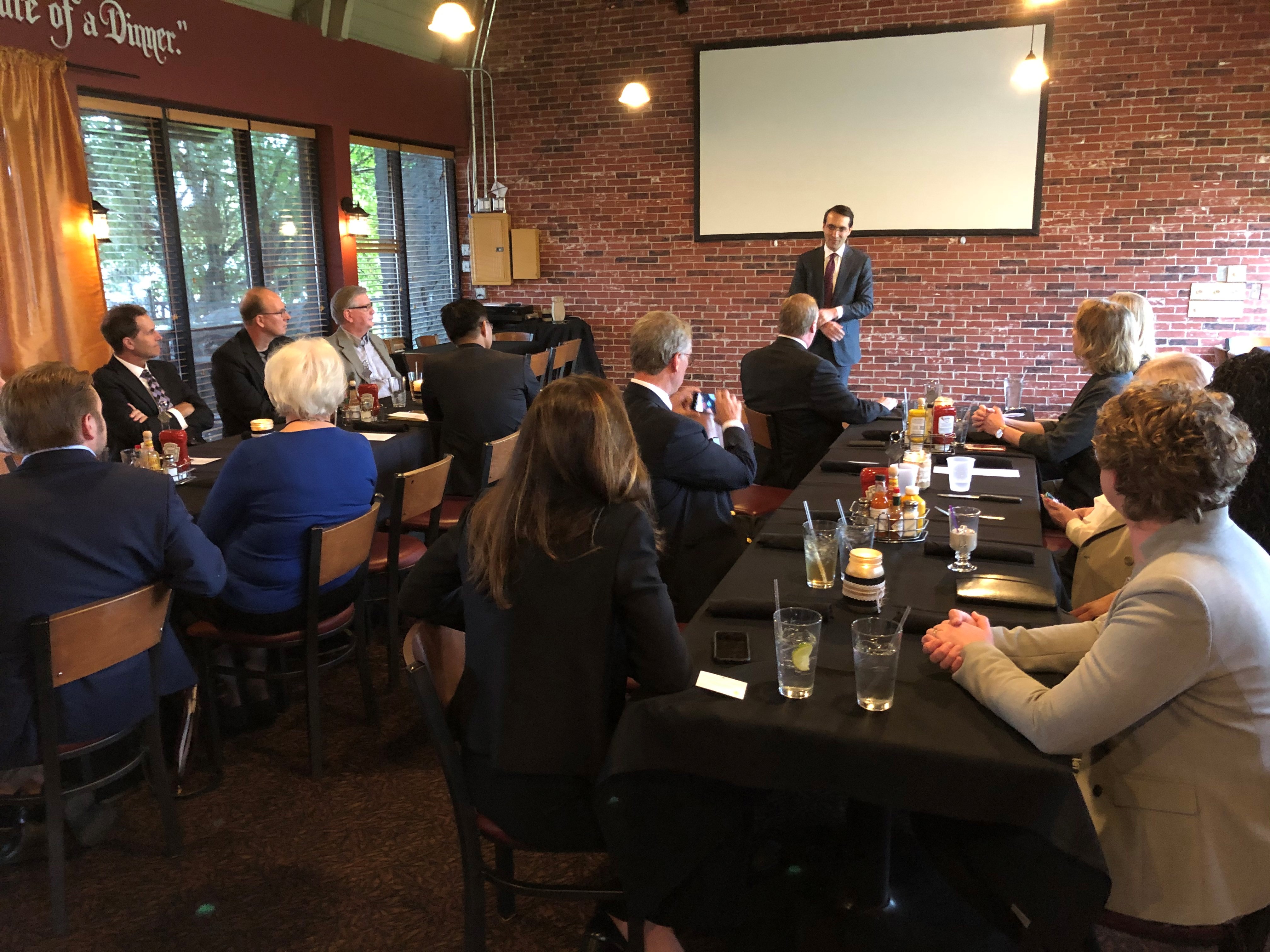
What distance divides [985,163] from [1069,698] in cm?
666

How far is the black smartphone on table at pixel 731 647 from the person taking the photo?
5.86ft

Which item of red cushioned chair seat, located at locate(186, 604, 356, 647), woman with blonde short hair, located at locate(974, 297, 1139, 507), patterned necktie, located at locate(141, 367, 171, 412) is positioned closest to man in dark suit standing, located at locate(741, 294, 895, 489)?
woman with blonde short hair, located at locate(974, 297, 1139, 507)

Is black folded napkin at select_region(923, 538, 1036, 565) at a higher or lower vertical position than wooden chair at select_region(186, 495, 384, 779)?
higher

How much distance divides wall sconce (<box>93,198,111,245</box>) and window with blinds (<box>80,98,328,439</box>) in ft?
0.69

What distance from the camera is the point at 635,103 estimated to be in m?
7.17

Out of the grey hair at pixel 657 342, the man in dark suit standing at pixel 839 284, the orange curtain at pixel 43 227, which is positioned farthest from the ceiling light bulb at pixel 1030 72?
the orange curtain at pixel 43 227

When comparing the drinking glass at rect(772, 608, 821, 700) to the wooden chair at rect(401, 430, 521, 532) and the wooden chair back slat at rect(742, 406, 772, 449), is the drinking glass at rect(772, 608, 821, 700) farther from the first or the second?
the wooden chair back slat at rect(742, 406, 772, 449)

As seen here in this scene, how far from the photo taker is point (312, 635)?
281cm

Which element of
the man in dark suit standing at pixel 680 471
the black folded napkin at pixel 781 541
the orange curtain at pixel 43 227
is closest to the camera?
the black folded napkin at pixel 781 541

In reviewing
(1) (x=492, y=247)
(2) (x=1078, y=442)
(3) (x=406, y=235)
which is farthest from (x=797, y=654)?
(1) (x=492, y=247)

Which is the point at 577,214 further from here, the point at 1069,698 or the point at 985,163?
the point at 1069,698

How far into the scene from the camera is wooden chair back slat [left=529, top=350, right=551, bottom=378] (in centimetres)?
666

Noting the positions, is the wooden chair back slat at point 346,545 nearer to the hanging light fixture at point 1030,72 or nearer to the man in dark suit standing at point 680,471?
the man in dark suit standing at point 680,471

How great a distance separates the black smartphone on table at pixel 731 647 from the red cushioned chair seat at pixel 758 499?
199 cm
